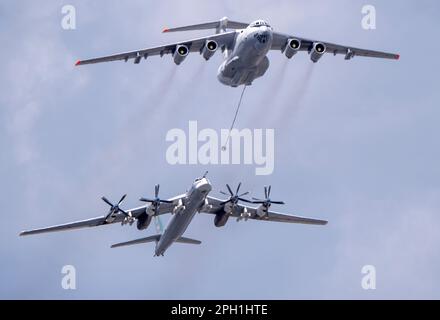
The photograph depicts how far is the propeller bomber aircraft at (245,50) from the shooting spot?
66625mm

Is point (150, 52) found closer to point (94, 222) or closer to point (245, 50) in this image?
point (245, 50)

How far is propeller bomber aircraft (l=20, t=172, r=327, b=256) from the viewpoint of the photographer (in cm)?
6900

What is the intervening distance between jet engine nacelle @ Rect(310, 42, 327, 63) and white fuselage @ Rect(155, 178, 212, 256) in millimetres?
9874

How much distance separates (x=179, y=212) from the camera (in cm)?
6994

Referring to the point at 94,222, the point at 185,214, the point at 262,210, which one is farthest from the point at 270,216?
the point at 94,222

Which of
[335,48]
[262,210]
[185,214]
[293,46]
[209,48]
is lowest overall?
[185,214]

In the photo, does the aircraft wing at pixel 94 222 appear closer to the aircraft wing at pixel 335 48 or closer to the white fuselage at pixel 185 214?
the white fuselage at pixel 185 214

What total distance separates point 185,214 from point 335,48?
45.7 ft

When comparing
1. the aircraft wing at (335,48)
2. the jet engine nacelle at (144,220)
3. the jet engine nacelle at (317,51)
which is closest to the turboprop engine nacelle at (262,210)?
the jet engine nacelle at (144,220)

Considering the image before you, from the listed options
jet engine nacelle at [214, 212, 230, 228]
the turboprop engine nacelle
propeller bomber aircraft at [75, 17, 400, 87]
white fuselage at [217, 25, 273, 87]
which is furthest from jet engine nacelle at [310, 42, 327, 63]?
jet engine nacelle at [214, 212, 230, 228]

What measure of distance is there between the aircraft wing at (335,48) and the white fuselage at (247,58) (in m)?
2.71

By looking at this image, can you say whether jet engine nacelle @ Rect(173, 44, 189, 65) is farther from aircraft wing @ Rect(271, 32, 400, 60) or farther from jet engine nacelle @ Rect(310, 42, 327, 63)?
jet engine nacelle @ Rect(310, 42, 327, 63)
